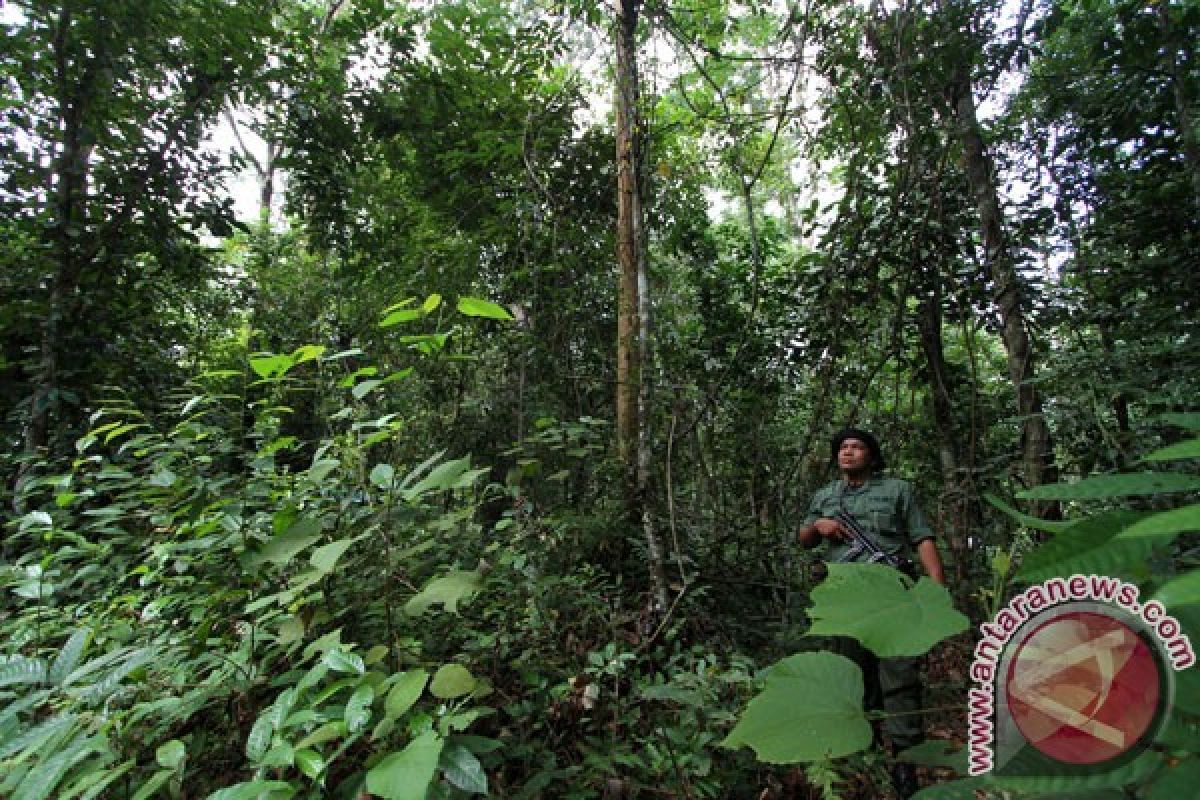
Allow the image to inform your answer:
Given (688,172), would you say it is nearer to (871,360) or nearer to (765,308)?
(765,308)

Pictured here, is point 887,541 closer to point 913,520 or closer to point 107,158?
point 913,520

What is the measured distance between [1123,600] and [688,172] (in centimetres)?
496

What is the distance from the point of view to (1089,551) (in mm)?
566

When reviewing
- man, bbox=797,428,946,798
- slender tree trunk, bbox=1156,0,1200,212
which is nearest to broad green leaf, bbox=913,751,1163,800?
man, bbox=797,428,946,798

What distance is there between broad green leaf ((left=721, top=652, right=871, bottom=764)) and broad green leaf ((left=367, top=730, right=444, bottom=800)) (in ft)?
2.60

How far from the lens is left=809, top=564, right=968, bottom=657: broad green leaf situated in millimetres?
643

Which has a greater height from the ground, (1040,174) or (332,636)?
(1040,174)

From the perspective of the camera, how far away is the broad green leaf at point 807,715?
681 millimetres

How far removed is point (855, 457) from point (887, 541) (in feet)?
1.45

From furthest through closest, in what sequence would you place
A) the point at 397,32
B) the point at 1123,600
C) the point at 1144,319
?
1. the point at 397,32
2. the point at 1144,319
3. the point at 1123,600

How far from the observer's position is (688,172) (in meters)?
5.02

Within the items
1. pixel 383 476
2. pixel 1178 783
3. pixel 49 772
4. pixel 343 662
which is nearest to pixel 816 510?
pixel 383 476

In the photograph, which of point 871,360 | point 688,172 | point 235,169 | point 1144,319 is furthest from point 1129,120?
point 235,169

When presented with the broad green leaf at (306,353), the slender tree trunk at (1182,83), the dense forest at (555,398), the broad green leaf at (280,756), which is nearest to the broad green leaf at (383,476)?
the dense forest at (555,398)
